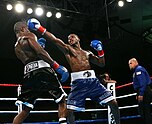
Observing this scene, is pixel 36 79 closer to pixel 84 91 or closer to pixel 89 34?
pixel 84 91

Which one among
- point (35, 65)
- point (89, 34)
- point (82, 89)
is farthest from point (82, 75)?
point (89, 34)

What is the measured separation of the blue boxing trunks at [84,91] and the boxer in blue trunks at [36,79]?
0.53 m

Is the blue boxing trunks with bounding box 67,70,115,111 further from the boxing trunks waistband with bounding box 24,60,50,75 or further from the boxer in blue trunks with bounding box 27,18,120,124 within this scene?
the boxing trunks waistband with bounding box 24,60,50,75

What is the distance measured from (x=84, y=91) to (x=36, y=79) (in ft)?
2.32

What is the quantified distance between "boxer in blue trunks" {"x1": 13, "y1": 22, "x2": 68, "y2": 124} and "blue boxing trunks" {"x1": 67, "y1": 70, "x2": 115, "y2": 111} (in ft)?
1.75

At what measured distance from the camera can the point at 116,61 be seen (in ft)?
22.6

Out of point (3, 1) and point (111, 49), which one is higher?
point (3, 1)

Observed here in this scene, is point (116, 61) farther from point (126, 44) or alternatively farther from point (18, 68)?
point (18, 68)

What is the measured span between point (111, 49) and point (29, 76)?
14.6 ft

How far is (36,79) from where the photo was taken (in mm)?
2467

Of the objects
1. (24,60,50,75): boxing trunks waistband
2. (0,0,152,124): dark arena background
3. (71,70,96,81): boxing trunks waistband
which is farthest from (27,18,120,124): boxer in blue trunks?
(0,0,152,124): dark arena background

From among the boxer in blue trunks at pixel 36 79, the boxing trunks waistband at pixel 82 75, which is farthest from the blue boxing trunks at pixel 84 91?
the boxer in blue trunks at pixel 36 79

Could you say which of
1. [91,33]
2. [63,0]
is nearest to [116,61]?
[91,33]

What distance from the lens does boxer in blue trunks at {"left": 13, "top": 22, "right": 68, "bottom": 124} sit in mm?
2435
